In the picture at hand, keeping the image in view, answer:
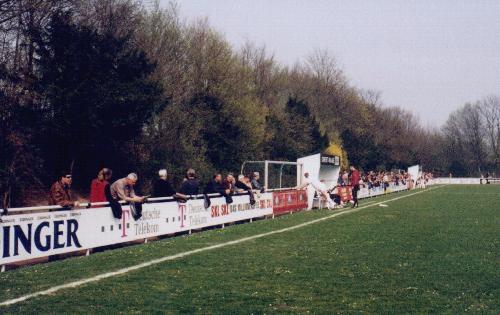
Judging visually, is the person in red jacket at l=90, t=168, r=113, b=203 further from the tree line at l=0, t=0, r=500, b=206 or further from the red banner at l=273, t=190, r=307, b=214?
the red banner at l=273, t=190, r=307, b=214

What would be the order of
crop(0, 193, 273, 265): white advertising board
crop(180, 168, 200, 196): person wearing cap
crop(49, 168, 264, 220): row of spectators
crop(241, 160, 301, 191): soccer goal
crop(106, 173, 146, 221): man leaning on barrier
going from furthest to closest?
crop(241, 160, 301, 191): soccer goal → crop(180, 168, 200, 196): person wearing cap → crop(106, 173, 146, 221): man leaning on barrier → crop(49, 168, 264, 220): row of spectators → crop(0, 193, 273, 265): white advertising board

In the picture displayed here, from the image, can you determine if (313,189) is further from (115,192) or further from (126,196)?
(115,192)

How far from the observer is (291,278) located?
35.4 ft

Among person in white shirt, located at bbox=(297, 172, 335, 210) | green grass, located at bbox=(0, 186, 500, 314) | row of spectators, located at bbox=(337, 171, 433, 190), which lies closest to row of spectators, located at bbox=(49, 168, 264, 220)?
green grass, located at bbox=(0, 186, 500, 314)

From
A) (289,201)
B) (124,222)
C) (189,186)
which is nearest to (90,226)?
(124,222)

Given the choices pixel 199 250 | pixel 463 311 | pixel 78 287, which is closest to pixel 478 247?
pixel 199 250

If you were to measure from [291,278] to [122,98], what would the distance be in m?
24.8

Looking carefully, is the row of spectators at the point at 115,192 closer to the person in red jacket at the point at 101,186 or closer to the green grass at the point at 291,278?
the person in red jacket at the point at 101,186

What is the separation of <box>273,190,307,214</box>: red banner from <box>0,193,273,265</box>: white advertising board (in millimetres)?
6089

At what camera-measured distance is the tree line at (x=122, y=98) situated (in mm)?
28781

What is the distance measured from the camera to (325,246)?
50.9 ft

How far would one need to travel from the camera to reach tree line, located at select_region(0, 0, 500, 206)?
28781 mm

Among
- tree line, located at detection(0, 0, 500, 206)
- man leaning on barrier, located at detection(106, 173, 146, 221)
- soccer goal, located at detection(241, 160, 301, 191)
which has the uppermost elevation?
tree line, located at detection(0, 0, 500, 206)

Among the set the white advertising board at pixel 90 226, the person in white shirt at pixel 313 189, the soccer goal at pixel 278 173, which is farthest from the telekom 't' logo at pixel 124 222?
→ the person in white shirt at pixel 313 189
